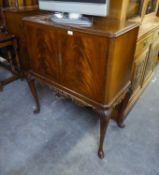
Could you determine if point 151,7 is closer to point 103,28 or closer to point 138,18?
point 138,18

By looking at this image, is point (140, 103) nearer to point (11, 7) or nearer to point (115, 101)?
point (115, 101)

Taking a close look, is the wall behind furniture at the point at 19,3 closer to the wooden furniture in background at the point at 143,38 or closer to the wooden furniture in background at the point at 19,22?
the wooden furniture in background at the point at 19,22

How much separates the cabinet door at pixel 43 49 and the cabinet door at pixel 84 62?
8 centimetres

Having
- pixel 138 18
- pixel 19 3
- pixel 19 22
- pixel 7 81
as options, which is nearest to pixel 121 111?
pixel 138 18

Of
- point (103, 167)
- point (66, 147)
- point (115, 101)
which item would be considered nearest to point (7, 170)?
point (66, 147)

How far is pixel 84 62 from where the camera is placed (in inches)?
42.1

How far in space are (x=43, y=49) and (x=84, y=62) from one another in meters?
0.39

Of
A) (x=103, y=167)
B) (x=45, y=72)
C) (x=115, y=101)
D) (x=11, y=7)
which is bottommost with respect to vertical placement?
(x=103, y=167)

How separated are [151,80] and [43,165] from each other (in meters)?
1.88

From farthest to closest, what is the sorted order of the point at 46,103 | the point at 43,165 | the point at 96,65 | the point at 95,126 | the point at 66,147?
the point at 46,103, the point at 95,126, the point at 66,147, the point at 43,165, the point at 96,65

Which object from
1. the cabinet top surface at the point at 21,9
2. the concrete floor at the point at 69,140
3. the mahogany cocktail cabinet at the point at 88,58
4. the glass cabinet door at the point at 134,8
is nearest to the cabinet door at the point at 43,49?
the mahogany cocktail cabinet at the point at 88,58

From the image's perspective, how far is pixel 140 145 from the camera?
4.93ft

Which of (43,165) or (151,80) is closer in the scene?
(43,165)

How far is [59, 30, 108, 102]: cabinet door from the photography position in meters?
0.97
